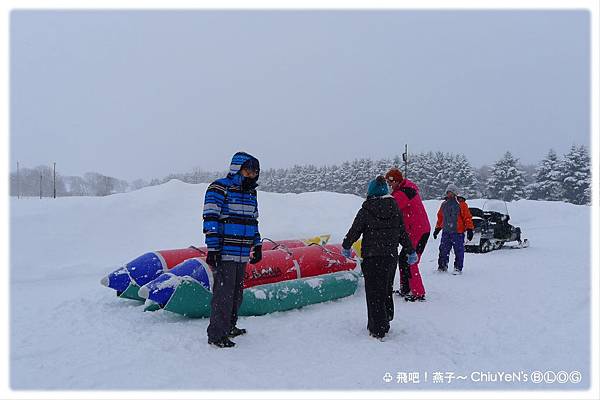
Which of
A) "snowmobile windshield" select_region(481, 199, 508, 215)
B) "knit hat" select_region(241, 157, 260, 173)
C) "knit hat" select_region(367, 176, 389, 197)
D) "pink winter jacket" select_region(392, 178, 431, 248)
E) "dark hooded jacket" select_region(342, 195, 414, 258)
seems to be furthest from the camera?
"snowmobile windshield" select_region(481, 199, 508, 215)

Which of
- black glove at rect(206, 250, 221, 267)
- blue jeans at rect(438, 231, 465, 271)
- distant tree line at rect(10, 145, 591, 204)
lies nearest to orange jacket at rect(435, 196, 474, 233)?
blue jeans at rect(438, 231, 465, 271)

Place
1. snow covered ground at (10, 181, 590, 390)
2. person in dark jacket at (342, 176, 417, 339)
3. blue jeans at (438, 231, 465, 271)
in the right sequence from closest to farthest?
1. snow covered ground at (10, 181, 590, 390)
2. person in dark jacket at (342, 176, 417, 339)
3. blue jeans at (438, 231, 465, 271)

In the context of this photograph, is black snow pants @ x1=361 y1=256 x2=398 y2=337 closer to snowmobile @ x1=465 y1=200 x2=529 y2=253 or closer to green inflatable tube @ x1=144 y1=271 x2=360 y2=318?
green inflatable tube @ x1=144 y1=271 x2=360 y2=318

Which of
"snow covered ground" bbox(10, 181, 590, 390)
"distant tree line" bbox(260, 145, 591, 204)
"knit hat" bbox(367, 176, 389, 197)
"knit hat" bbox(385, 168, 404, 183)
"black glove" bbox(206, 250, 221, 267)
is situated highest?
"distant tree line" bbox(260, 145, 591, 204)

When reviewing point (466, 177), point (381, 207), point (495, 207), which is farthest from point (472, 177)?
point (381, 207)

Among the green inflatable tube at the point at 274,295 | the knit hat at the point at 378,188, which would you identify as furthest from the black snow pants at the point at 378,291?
the green inflatable tube at the point at 274,295

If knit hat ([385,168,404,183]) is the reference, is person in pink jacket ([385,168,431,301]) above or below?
below

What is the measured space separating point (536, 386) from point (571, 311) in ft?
8.81

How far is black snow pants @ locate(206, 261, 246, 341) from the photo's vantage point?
4.94 meters

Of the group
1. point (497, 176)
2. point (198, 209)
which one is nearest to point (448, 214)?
point (198, 209)

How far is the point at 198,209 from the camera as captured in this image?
16.1m

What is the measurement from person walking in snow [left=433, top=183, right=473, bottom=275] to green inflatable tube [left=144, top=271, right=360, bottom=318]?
9.63 feet

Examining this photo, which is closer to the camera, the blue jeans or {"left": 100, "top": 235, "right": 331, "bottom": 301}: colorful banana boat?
{"left": 100, "top": 235, "right": 331, "bottom": 301}: colorful banana boat

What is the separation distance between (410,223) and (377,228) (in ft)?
6.39
